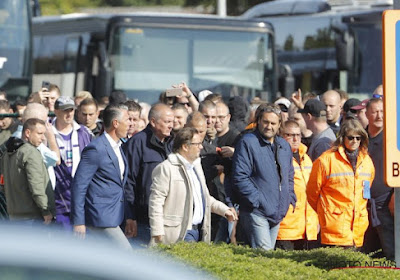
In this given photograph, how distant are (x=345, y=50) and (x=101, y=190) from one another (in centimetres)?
1285

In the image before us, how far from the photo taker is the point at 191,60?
757 inches

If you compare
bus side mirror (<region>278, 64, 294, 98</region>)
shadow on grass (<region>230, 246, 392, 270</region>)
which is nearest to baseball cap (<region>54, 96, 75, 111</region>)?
shadow on grass (<region>230, 246, 392, 270</region>)

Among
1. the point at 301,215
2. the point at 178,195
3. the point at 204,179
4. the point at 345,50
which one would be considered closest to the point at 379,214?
the point at 301,215

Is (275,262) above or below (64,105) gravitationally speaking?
below

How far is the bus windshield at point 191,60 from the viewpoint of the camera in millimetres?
18766

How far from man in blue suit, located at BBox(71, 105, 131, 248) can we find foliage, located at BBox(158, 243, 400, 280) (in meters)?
1.52

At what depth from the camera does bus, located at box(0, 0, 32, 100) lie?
62.0 ft

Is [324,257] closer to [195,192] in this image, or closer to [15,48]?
[195,192]

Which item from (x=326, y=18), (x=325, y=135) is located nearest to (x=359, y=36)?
(x=326, y=18)

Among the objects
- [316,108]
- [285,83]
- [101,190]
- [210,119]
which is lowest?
[101,190]

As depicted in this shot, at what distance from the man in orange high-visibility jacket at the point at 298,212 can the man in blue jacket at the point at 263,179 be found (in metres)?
0.38

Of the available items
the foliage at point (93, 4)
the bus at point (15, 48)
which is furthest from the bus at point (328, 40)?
the foliage at point (93, 4)

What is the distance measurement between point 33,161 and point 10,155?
0.29m

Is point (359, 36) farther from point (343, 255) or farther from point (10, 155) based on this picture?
point (343, 255)
